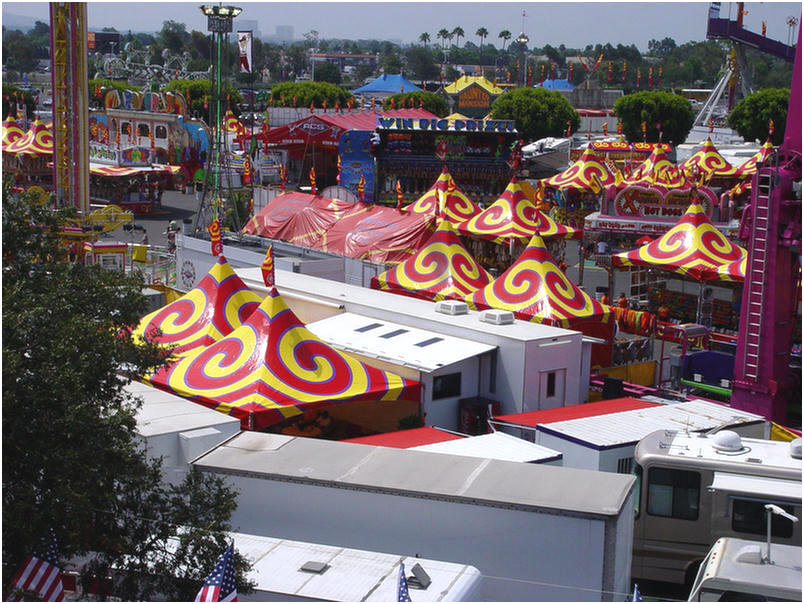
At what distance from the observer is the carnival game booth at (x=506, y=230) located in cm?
2902

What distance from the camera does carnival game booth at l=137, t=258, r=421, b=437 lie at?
14.4 m

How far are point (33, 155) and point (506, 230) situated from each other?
88.0ft

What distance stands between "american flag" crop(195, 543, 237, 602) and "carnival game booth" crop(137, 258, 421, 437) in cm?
602

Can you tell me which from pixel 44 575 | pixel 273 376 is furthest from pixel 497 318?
pixel 44 575

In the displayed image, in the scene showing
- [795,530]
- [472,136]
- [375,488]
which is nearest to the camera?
[375,488]

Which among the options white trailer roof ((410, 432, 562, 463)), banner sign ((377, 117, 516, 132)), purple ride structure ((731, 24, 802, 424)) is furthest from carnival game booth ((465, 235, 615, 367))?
banner sign ((377, 117, 516, 132))

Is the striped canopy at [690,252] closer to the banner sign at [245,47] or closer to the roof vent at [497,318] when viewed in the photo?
the roof vent at [497,318]

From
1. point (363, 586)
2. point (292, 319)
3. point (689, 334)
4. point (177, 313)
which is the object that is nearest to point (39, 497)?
point (363, 586)

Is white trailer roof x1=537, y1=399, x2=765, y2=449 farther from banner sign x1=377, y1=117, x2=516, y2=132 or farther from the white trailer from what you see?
banner sign x1=377, y1=117, x2=516, y2=132

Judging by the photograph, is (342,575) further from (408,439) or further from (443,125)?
(443,125)

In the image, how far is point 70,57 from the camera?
25047 mm

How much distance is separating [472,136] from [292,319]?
29.7 meters

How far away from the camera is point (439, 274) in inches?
890

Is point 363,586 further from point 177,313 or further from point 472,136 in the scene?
point 472,136
